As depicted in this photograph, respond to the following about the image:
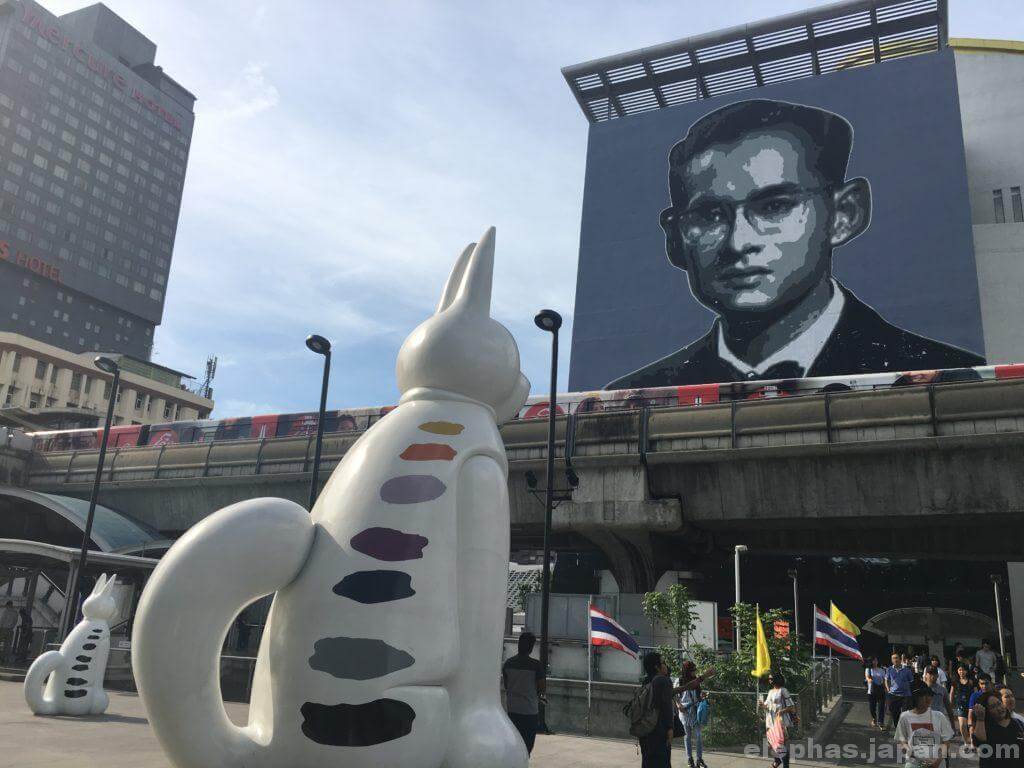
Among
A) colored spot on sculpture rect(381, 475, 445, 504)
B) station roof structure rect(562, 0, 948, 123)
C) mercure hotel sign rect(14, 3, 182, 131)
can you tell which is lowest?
colored spot on sculpture rect(381, 475, 445, 504)

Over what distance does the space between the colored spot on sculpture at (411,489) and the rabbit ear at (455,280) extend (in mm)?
1735

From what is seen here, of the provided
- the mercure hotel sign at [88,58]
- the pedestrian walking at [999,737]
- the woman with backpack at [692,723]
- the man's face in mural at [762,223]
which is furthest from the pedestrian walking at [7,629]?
the mercure hotel sign at [88,58]

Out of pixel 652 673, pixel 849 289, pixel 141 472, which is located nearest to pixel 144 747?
pixel 652 673

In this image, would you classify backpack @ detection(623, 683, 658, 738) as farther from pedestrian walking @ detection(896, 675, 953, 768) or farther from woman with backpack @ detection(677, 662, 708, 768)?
woman with backpack @ detection(677, 662, 708, 768)

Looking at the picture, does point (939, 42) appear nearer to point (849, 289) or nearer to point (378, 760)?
point (849, 289)

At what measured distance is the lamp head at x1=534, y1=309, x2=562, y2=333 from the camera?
15.8 metres

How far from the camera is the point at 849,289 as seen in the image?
4528cm

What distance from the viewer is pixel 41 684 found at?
12484 mm

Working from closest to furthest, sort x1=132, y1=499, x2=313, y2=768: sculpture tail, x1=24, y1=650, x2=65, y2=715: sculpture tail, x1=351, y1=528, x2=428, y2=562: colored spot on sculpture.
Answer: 1. x1=132, y1=499, x2=313, y2=768: sculpture tail
2. x1=351, y1=528, x2=428, y2=562: colored spot on sculpture
3. x1=24, y1=650, x2=65, y2=715: sculpture tail

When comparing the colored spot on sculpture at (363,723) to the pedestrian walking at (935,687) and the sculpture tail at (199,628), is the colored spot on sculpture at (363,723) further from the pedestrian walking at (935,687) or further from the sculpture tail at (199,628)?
the pedestrian walking at (935,687)

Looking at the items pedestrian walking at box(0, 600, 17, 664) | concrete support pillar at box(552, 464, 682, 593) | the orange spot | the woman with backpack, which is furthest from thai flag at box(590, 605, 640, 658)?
pedestrian walking at box(0, 600, 17, 664)

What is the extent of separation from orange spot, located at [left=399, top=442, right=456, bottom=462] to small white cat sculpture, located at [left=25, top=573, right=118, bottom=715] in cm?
975

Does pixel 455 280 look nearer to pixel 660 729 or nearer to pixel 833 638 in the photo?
pixel 660 729

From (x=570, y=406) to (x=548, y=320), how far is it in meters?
13.9
